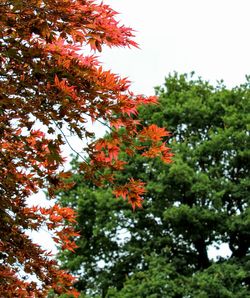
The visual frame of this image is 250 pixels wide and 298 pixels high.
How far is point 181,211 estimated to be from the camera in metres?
17.7

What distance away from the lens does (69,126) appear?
5.61 metres

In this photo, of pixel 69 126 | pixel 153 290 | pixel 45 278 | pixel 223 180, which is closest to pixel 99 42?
pixel 69 126

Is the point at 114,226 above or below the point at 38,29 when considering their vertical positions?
above

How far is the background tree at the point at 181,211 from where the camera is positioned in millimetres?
17812

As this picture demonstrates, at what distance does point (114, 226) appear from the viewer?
1869 centimetres

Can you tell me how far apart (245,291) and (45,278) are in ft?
32.4

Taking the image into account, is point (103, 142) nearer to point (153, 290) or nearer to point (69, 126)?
point (69, 126)

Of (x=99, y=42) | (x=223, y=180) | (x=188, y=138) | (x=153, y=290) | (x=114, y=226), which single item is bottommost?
(x=99, y=42)

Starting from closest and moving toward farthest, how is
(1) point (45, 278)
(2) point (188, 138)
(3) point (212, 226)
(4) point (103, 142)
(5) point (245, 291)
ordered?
1. (4) point (103, 142)
2. (1) point (45, 278)
3. (5) point (245, 291)
4. (3) point (212, 226)
5. (2) point (188, 138)

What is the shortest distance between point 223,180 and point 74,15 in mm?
13634

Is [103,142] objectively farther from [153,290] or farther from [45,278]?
[153,290]

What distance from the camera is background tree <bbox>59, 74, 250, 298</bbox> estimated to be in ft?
58.4

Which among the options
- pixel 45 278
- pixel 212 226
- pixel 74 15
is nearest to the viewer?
pixel 74 15

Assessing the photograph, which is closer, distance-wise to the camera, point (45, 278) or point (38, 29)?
point (38, 29)
